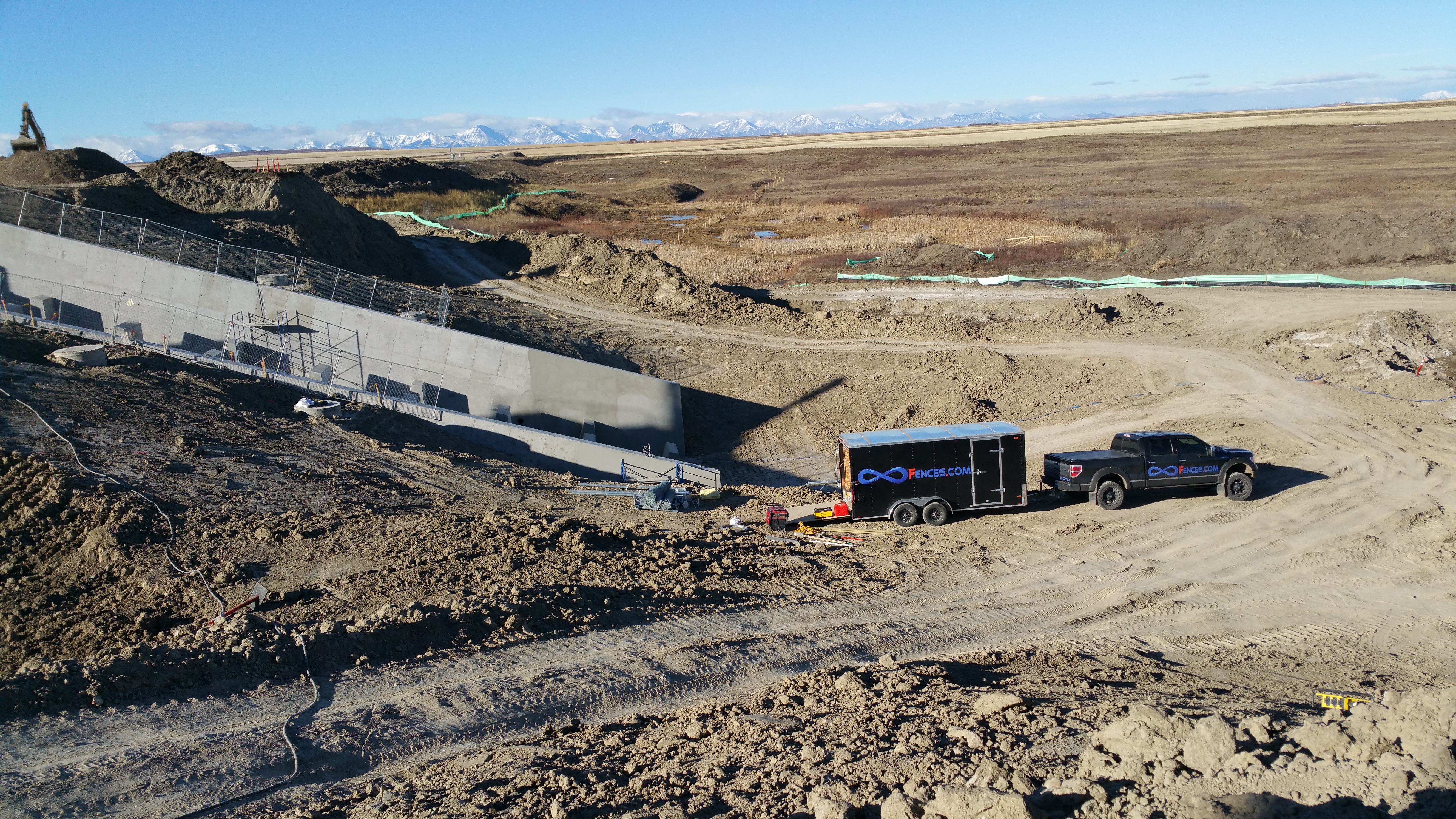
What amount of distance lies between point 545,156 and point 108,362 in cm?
Result: 14682

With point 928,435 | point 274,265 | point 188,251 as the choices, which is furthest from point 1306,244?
point 188,251

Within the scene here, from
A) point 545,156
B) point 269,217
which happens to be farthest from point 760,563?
point 545,156

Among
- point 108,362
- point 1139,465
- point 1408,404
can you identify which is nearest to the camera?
point 1139,465

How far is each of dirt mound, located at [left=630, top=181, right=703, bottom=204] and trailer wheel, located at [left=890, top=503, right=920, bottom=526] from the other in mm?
61978

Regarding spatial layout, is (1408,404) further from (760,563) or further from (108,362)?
(108,362)

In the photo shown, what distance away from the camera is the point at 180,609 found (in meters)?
11.1

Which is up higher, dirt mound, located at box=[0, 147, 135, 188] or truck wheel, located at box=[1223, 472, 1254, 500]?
dirt mound, located at box=[0, 147, 135, 188]

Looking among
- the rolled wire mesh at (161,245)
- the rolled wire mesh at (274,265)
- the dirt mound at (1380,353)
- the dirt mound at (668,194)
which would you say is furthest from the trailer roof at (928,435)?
the dirt mound at (668,194)

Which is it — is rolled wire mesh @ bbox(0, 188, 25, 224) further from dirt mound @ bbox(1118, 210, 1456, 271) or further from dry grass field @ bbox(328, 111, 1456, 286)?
dirt mound @ bbox(1118, 210, 1456, 271)

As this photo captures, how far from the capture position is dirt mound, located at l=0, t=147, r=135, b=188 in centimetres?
3288

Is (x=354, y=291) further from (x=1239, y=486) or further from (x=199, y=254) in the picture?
(x=1239, y=486)

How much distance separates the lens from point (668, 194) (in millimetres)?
80375

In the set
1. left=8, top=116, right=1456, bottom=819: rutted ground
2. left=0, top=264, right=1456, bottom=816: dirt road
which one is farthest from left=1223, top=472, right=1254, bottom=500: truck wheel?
left=8, top=116, right=1456, bottom=819: rutted ground

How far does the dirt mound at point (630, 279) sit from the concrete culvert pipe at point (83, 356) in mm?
18981
